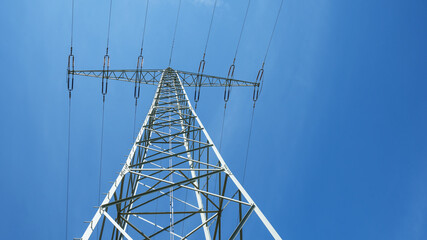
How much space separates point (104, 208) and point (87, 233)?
0.76m

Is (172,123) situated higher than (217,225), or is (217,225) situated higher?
(172,123)

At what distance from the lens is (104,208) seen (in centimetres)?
575

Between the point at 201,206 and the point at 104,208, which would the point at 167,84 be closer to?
the point at 201,206

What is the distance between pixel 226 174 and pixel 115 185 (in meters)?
2.87

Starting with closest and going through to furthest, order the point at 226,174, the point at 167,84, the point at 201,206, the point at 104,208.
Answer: the point at 104,208
the point at 226,174
the point at 201,206
the point at 167,84

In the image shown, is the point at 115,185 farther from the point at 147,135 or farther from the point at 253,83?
the point at 253,83

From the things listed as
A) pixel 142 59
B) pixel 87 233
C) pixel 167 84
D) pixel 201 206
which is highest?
pixel 142 59

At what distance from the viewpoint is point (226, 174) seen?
284 inches

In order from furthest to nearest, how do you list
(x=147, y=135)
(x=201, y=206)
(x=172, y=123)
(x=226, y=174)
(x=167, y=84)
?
(x=167, y=84)
(x=172, y=123)
(x=147, y=135)
(x=201, y=206)
(x=226, y=174)

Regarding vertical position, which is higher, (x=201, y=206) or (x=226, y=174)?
(x=226, y=174)

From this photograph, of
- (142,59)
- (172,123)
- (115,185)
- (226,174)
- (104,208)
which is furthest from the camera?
(142,59)

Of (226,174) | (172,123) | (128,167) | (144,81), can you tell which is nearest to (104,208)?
(128,167)

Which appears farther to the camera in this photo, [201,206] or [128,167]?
[201,206]

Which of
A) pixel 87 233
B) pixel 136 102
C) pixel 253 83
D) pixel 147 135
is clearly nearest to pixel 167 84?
pixel 136 102
